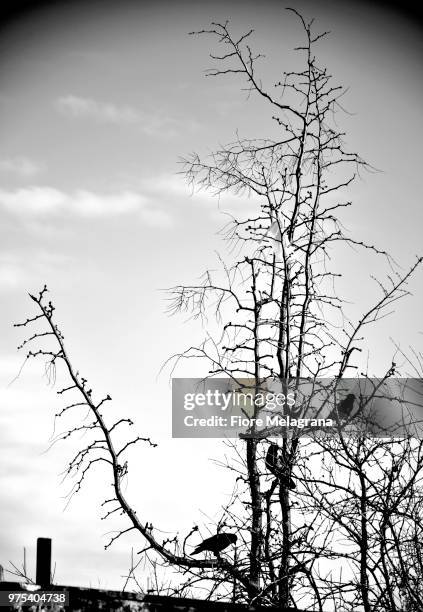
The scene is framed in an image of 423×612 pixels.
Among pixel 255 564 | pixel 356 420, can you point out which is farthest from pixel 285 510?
pixel 356 420

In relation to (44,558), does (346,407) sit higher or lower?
higher

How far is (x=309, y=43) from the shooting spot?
6691mm

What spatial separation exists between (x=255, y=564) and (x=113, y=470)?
4.35ft

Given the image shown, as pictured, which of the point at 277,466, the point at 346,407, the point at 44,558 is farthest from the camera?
the point at 346,407

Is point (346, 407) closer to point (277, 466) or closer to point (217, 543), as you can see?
point (277, 466)

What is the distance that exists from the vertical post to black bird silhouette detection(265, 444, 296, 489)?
5.86ft

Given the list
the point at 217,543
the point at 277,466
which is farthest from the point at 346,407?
the point at 217,543

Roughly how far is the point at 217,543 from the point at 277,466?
78cm

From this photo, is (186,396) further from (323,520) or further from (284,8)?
(284,8)

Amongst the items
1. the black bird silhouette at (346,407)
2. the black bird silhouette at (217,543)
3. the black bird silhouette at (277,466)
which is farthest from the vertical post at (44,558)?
the black bird silhouette at (346,407)

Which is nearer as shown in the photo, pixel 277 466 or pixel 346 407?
pixel 277 466

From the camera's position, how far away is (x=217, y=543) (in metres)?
5.52

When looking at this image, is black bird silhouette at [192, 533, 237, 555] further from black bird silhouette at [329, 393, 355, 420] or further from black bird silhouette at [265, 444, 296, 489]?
black bird silhouette at [329, 393, 355, 420]

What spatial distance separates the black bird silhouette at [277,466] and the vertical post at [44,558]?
1787 millimetres
